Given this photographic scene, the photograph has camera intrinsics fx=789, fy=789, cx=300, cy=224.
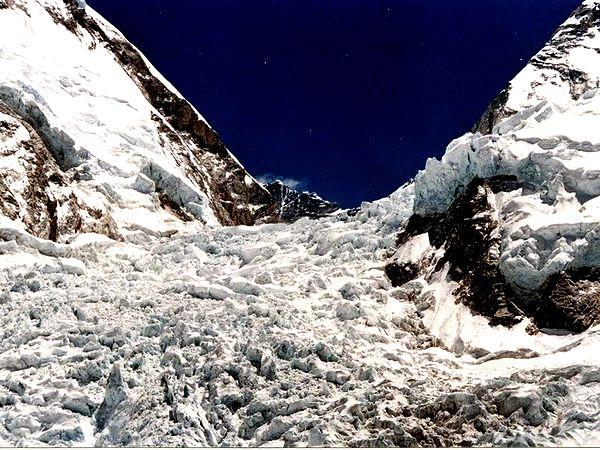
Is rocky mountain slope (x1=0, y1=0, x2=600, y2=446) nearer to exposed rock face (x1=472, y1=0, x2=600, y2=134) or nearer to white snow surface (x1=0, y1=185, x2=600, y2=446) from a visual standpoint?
white snow surface (x1=0, y1=185, x2=600, y2=446)

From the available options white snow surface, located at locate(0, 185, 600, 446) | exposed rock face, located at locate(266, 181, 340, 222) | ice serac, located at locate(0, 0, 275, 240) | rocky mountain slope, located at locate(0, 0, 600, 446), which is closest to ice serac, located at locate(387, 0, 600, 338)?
rocky mountain slope, located at locate(0, 0, 600, 446)

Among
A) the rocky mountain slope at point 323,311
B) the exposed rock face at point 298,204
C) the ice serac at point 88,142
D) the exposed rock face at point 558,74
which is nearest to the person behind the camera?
the rocky mountain slope at point 323,311

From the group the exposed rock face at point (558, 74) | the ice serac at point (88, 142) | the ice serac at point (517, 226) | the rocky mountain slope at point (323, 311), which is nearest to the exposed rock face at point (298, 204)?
the ice serac at point (88, 142)

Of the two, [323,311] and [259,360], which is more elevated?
[323,311]

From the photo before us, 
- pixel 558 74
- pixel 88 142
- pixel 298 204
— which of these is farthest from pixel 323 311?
pixel 298 204

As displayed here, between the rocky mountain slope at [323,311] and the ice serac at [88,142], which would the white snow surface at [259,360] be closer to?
the rocky mountain slope at [323,311]

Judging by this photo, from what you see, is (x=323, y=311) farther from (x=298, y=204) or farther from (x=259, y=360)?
(x=298, y=204)
